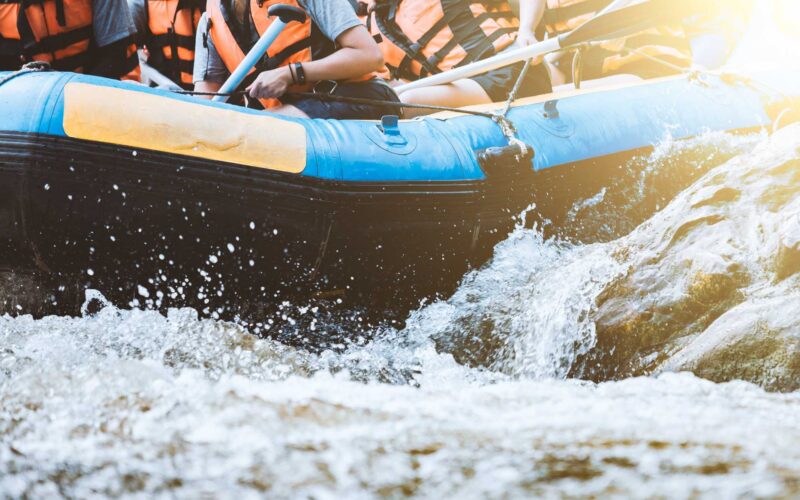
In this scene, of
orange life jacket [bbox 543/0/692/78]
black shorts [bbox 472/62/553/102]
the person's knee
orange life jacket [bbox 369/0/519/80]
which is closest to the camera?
the person's knee

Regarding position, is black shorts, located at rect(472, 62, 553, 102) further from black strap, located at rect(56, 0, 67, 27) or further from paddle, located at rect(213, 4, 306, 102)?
black strap, located at rect(56, 0, 67, 27)

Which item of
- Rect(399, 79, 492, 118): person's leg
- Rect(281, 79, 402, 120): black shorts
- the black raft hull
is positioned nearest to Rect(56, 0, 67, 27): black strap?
Rect(281, 79, 402, 120): black shorts

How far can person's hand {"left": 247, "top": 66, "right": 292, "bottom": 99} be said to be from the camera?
2.63 metres

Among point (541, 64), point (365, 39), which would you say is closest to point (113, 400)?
point (365, 39)

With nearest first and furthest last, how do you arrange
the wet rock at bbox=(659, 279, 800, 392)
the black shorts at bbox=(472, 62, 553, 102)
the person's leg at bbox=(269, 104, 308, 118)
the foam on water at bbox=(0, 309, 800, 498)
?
the foam on water at bbox=(0, 309, 800, 498) < the wet rock at bbox=(659, 279, 800, 392) < the person's leg at bbox=(269, 104, 308, 118) < the black shorts at bbox=(472, 62, 553, 102)

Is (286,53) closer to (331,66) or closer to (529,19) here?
(331,66)

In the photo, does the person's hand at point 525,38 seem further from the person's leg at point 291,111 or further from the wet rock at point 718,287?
the wet rock at point 718,287

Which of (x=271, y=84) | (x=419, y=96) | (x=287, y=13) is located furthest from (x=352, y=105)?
(x=419, y=96)

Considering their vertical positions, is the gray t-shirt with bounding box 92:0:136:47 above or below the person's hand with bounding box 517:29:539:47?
below

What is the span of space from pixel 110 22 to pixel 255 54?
0.80 metres

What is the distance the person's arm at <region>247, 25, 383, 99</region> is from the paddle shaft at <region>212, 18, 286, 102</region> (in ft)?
0.23

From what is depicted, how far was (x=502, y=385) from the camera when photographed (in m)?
1.61

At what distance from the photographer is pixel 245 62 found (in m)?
2.68

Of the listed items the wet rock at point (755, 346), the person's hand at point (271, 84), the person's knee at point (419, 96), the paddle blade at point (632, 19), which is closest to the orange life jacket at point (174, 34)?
the person's knee at point (419, 96)
